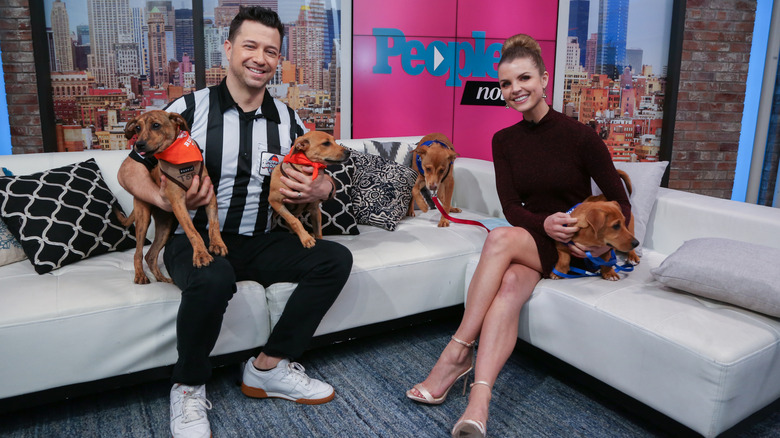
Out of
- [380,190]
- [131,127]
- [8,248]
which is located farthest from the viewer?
[380,190]

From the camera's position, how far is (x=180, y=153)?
1772 mm

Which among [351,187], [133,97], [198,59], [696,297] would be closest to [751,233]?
[696,297]

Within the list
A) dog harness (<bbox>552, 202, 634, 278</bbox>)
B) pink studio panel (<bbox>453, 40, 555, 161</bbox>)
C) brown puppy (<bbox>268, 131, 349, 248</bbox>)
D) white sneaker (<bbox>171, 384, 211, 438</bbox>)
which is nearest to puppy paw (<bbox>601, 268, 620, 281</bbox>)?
dog harness (<bbox>552, 202, 634, 278</bbox>)

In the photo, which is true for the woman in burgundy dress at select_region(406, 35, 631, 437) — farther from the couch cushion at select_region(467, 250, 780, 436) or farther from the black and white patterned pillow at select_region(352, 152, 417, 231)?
the black and white patterned pillow at select_region(352, 152, 417, 231)

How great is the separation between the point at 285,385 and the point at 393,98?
3037 mm

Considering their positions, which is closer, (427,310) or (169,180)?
(169,180)

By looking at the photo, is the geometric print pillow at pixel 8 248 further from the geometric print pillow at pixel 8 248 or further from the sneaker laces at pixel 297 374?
the sneaker laces at pixel 297 374

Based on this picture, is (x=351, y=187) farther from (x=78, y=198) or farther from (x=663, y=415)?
(x=663, y=415)

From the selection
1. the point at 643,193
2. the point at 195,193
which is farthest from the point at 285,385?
the point at 643,193

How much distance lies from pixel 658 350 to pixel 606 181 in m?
0.67

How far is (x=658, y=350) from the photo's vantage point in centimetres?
167

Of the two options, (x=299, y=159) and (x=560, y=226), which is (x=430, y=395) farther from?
(x=299, y=159)

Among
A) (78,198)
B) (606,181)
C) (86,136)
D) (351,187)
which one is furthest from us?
(86,136)

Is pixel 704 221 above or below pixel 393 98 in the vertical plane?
below
